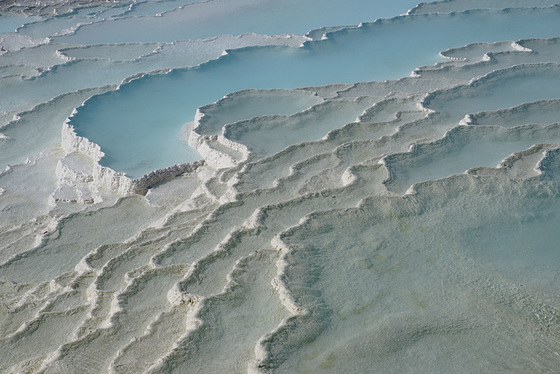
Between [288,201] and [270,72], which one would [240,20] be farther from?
[288,201]

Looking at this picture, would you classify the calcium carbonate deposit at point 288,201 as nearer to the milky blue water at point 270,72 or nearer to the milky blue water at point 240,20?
the milky blue water at point 270,72

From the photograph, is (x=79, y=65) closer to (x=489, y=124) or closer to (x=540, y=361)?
(x=489, y=124)

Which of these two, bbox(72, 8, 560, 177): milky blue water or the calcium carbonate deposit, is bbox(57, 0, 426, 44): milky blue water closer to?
the calcium carbonate deposit

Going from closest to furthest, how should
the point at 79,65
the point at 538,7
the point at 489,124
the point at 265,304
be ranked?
the point at 265,304, the point at 489,124, the point at 79,65, the point at 538,7

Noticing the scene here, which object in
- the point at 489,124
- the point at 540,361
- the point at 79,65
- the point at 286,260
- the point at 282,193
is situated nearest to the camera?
the point at 540,361

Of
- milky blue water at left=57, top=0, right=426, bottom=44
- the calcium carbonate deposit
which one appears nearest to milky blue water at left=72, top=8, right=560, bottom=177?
the calcium carbonate deposit

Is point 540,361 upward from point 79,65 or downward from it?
downward

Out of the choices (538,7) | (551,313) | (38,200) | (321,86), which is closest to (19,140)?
(38,200)
